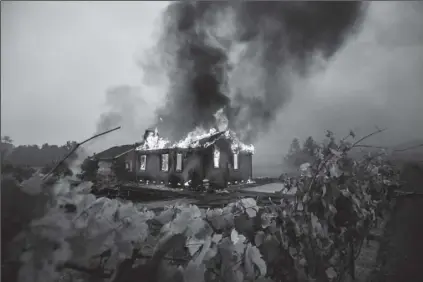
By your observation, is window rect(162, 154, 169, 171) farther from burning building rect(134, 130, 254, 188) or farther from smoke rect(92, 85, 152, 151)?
smoke rect(92, 85, 152, 151)

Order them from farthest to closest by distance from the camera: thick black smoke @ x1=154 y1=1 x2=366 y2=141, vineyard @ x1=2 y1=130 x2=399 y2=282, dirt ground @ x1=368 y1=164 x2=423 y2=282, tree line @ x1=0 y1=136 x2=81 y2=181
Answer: dirt ground @ x1=368 y1=164 x2=423 y2=282 → thick black smoke @ x1=154 y1=1 x2=366 y2=141 → tree line @ x1=0 y1=136 x2=81 y2=181 → vineyard @ x1=2 y1=130 x2=399 y2=282

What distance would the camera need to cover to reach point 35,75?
5.00 feet

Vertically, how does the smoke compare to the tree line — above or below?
above

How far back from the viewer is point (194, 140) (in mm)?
1456

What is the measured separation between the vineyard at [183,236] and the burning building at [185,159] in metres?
0.23

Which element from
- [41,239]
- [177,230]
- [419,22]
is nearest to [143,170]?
[177,230]

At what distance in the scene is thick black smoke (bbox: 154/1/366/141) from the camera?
1.49 m

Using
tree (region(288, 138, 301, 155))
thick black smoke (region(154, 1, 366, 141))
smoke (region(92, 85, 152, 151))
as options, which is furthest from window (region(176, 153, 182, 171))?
tree (region(288, 138, 301, 155))

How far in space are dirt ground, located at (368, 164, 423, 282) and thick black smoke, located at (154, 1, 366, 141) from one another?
985 mm

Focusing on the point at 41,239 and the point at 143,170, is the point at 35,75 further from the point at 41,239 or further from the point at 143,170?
the point at 41,239

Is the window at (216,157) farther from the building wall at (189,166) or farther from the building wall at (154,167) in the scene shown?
the building wall at (154,167)

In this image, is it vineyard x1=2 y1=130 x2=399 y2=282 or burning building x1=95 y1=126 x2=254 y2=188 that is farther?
burning building x1=95 y1=126 x2=254 y2=188

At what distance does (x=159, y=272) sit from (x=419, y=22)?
6.66ft

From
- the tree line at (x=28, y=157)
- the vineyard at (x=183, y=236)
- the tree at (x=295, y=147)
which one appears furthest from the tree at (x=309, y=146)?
the tree line at (x=28, y=157)
